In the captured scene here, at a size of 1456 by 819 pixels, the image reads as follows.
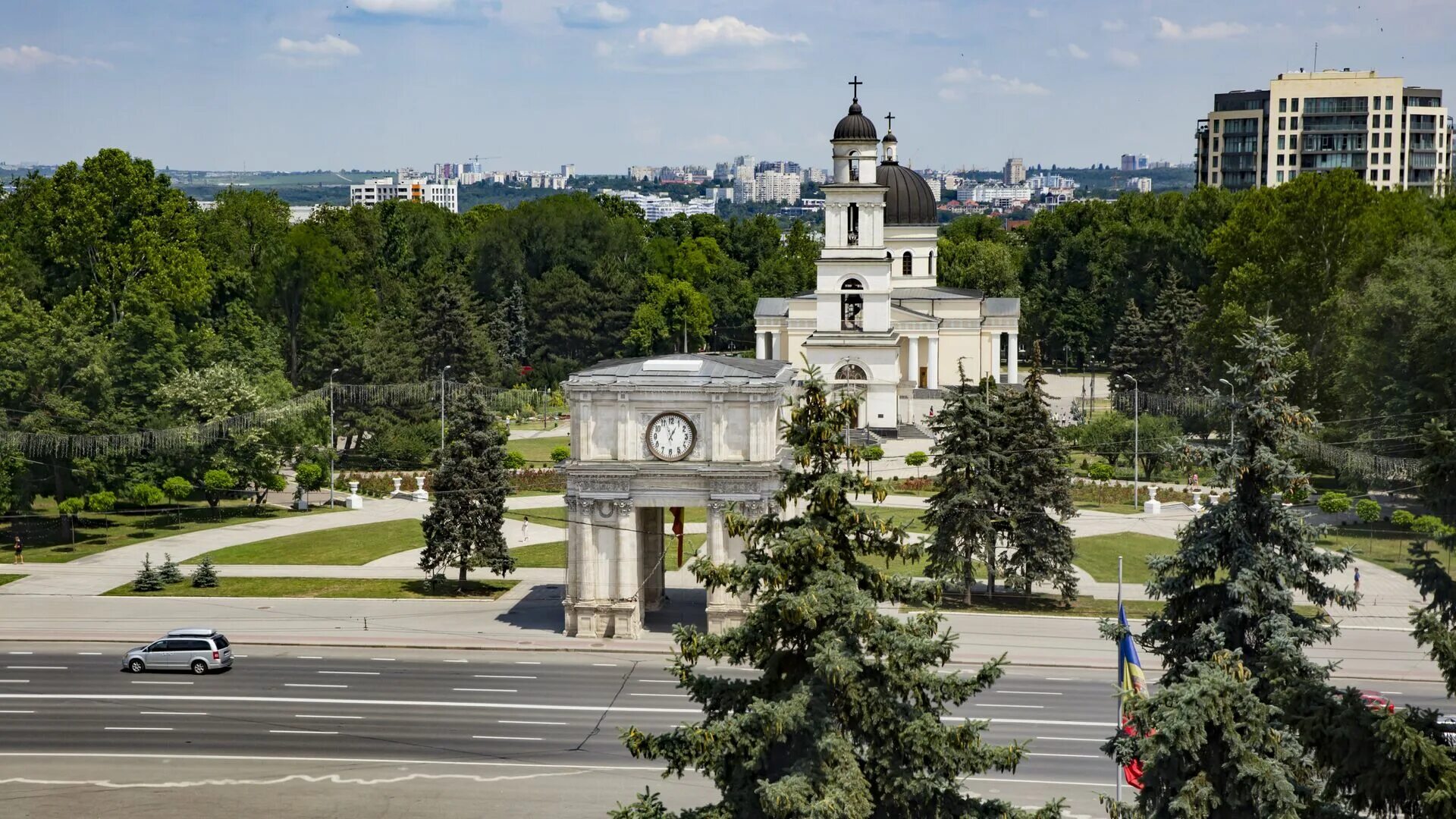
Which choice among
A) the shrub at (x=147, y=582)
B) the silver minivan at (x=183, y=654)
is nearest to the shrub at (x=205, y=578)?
the shrub at (x=147, y=582)

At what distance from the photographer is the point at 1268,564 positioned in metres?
22.3

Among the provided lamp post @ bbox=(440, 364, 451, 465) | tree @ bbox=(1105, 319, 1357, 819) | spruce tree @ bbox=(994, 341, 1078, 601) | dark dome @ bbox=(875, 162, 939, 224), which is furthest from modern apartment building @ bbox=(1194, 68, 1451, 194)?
tree @ bbox=(1105, 319, 1357, 819)

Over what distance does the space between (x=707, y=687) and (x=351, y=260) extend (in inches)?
3981

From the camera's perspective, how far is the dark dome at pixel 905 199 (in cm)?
10619

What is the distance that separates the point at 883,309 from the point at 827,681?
71.4 metres

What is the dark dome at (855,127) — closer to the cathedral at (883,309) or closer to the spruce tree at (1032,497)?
the cathedral at (883,309)

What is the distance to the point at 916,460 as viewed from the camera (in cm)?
8000

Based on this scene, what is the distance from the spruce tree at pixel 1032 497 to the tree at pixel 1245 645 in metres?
29.6

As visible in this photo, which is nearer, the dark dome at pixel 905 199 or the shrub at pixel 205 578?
the shrub at pixel 205 578

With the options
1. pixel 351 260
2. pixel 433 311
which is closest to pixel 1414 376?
pixel 433 311

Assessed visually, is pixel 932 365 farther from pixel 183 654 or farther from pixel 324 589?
pixel 183 654

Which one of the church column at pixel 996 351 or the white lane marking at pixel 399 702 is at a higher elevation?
the church column at pixel 996 351

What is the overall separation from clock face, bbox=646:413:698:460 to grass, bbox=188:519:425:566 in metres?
18.8

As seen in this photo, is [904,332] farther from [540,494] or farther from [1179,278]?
[540,494]
